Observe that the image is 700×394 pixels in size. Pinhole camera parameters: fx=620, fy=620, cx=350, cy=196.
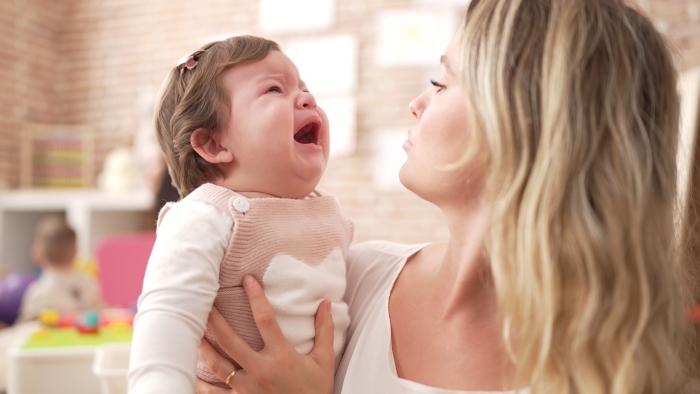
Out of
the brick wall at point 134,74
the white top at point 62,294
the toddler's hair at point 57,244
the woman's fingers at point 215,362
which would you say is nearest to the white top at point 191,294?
the woman's fingers at point 215,362

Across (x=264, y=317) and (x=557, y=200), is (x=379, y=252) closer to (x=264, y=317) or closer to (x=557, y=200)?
(x=264, y=317)

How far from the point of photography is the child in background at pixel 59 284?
3391 millimetres

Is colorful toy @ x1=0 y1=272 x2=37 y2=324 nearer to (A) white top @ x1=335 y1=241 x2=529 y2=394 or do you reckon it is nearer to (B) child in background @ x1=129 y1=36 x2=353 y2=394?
(B) child in background @ x1=129 y1=36 x2=353 y2=394

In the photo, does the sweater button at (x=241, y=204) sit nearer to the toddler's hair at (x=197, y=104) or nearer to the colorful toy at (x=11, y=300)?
the toddler's hair at (x=197, y=104)

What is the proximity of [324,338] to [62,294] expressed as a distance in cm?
288

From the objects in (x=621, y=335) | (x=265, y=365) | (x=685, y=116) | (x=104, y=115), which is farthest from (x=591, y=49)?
(x=104, y=115)

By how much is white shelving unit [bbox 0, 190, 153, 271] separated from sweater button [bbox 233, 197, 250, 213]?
3.49m

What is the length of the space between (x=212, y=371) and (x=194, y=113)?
471 mm

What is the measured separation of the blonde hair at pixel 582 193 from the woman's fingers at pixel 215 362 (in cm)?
47

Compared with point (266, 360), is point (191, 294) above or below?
above

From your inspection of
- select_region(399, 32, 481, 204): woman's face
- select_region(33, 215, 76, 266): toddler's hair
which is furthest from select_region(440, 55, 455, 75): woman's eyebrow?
select_region(33, 215, 76, 266): toddler's hair

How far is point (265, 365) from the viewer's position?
101 centimetres

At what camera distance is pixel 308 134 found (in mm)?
1287

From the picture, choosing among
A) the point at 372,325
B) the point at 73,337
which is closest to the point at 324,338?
the point at 372,325
